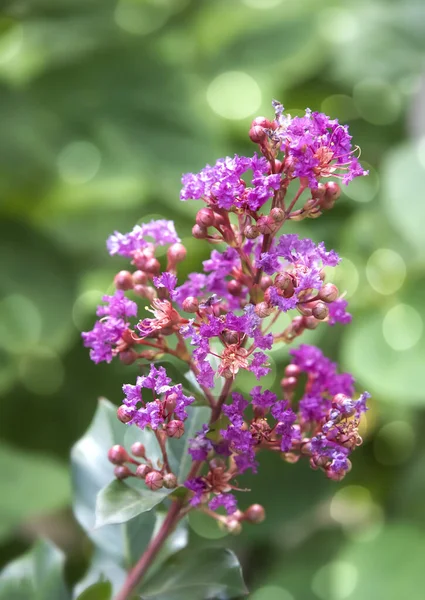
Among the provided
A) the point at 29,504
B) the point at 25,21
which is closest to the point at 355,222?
the point at 25,21

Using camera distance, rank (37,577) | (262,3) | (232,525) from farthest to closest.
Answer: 1. (262,3)
2. (37,577)
3. (232,525)

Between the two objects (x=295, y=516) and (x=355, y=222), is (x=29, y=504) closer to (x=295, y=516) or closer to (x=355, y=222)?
(x=295, y=516)

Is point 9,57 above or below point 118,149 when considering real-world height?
above

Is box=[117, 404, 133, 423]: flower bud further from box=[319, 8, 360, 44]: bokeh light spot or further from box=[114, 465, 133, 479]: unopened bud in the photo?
box=[319, 8, 360, 44]: bokeh light spot

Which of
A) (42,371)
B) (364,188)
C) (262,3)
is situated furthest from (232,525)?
(262,3)

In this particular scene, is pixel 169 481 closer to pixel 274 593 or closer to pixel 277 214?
pixel 277 214
